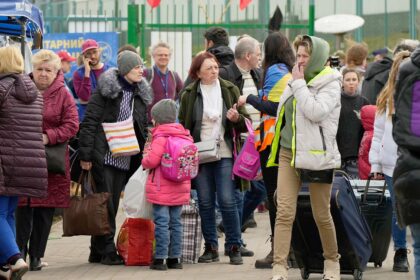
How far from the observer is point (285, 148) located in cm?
968

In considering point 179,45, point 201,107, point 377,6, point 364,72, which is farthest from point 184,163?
point 377,6

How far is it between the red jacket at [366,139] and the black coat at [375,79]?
1.56 metres

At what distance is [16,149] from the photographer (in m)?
9.80

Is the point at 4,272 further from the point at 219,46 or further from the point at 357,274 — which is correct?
the point at 219,46

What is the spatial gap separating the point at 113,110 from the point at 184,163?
36.5 inches

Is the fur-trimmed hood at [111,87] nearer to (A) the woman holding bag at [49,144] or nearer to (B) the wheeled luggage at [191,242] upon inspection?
(A) the woman holding bag at [49,144]

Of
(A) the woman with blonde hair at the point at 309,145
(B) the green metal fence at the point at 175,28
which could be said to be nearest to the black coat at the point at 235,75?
(A) the woman with blonde hair at the point at 309,145

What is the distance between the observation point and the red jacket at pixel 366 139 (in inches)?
488

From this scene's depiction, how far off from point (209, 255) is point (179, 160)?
3.74 feet

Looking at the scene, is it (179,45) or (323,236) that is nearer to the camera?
(323,236)

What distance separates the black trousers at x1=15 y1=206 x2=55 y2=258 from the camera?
35.4 feet

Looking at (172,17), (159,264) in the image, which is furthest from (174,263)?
(172,17)

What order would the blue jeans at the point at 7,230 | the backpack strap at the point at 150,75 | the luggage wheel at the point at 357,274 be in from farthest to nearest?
the backpack strap at the point at 150,75, the luggage wheel at the point at 357,274, the blue jeans at the point at 7,230

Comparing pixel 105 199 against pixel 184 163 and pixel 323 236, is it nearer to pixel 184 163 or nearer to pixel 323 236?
pixel 184 163
